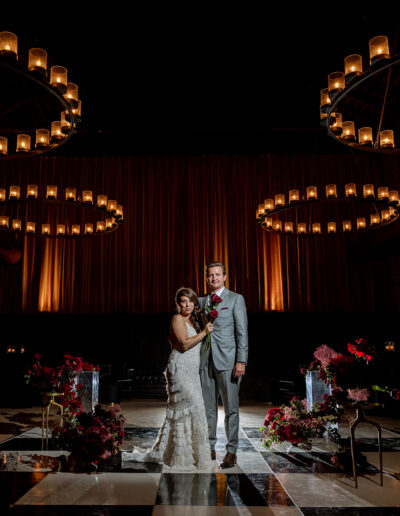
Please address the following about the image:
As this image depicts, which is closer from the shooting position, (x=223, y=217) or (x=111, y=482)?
(x=111, y=482)

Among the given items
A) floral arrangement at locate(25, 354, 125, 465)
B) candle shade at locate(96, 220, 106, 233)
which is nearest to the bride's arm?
floral arrangement at locate(25, 354, 125, 465)

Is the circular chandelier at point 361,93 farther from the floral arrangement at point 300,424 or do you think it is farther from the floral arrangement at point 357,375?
the floral arrangement at point 300,424

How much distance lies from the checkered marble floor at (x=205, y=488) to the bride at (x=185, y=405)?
0.40 ft

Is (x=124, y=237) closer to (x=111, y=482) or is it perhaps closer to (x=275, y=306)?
(x=275, y=306)

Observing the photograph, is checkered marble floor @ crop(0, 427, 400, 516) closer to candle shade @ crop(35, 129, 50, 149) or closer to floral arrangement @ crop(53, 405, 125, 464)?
floral arrangement @ crop(53, 405, 125, 464)

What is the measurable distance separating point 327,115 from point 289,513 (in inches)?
124

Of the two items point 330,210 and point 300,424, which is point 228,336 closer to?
point 300,424

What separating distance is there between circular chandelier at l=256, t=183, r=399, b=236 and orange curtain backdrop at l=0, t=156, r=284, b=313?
1.46 m

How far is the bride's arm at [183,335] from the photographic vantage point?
3119mm

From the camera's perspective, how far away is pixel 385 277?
10.4m

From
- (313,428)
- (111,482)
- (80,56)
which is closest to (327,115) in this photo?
(313,428)

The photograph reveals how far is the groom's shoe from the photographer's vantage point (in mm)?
3086

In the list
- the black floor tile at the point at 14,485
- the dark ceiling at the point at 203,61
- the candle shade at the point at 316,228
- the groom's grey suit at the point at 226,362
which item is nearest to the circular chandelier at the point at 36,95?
the dark ceiling at the point at 203,61

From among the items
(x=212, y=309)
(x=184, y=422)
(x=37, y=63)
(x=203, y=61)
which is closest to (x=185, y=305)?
(x=212, y=309)
